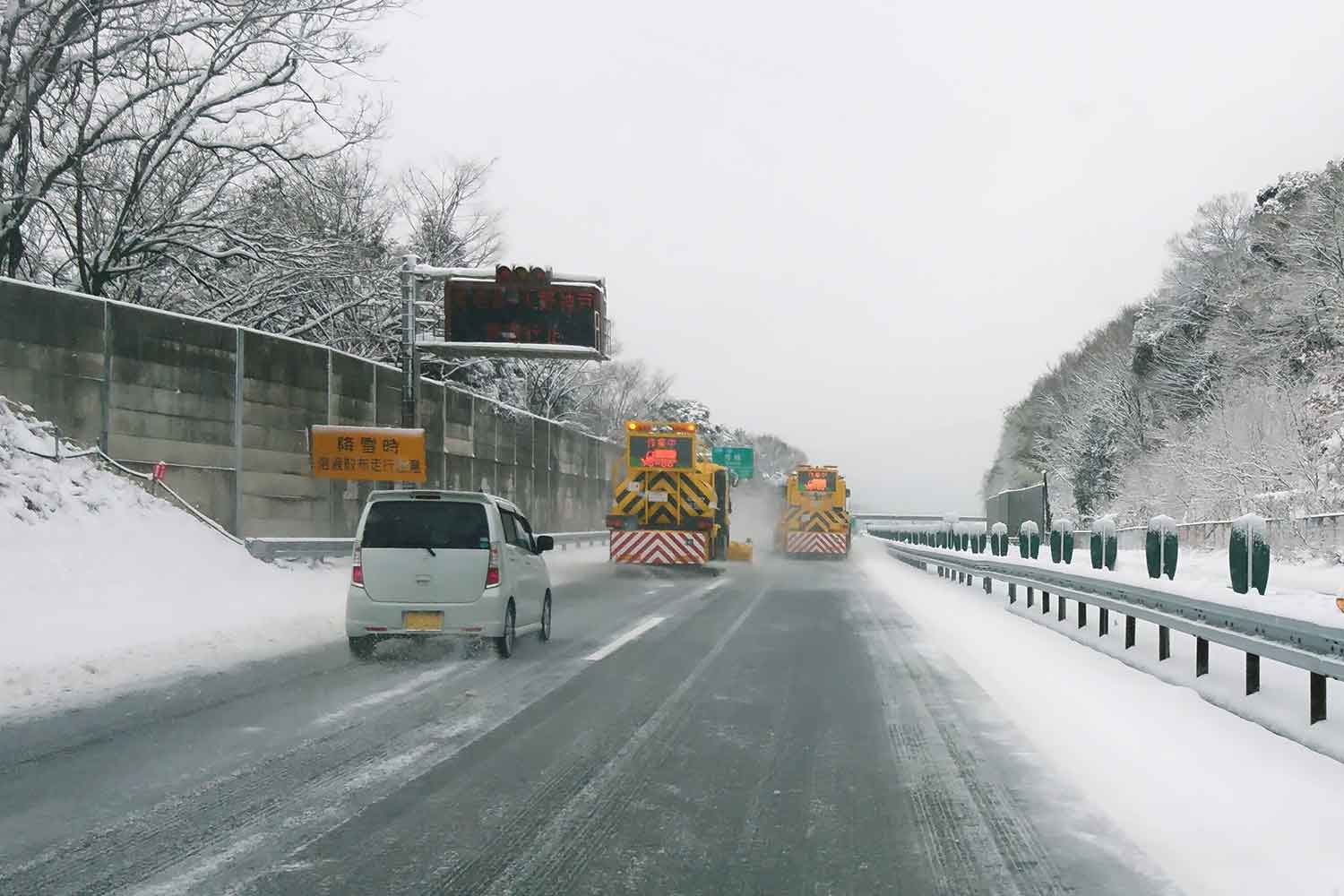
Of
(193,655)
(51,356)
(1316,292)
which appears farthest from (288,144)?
(1316,292)

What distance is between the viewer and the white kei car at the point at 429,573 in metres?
11.7

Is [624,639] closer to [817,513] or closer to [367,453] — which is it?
[367,453]

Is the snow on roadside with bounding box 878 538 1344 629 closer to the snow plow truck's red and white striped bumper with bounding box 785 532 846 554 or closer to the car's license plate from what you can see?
the car's license plate

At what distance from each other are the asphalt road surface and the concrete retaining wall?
7.74 metres

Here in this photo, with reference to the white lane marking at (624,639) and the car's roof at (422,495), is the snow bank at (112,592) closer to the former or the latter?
the car's roof at (422,495)

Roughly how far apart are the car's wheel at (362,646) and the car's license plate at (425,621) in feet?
1.66

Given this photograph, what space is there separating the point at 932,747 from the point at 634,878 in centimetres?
340

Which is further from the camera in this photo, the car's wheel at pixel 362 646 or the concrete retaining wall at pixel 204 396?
the concrete retaining wall at pixel 204 396

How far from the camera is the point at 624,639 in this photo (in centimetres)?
1412

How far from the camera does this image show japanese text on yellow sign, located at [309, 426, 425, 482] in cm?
2138

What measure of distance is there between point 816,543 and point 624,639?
32392mm

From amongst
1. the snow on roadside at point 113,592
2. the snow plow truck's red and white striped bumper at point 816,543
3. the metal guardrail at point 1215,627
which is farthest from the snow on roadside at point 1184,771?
the snow plow truck's red and white striped bumper at point 816,543

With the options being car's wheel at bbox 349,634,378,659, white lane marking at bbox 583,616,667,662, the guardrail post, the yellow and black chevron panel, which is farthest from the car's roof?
the yellow and black chevron panel

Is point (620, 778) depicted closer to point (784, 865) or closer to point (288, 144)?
point (784, 865)
